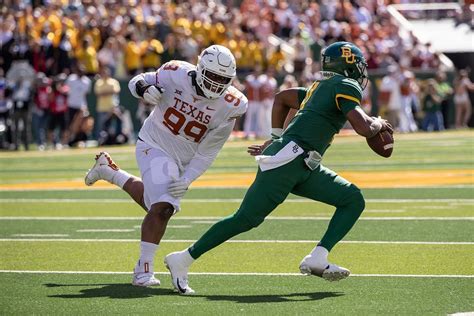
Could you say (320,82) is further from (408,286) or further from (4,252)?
(4,252)

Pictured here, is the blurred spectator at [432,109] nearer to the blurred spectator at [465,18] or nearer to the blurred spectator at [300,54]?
the blurred spectator at [300,54]

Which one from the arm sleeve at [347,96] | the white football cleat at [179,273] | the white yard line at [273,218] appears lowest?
the white yard line at [273,218]

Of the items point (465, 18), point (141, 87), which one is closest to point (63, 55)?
point (465, 18)

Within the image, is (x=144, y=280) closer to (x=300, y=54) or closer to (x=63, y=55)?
(x=63, y=55)

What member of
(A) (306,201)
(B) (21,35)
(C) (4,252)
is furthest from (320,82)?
(B) (21,35)

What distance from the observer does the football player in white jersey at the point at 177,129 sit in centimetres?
831

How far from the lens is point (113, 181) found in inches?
374

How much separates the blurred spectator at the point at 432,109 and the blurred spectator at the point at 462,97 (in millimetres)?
562

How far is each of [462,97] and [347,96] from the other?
25.1m

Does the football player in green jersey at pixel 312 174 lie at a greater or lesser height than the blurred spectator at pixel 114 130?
greater

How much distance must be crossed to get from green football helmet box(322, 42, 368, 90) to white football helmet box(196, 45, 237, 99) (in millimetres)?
649

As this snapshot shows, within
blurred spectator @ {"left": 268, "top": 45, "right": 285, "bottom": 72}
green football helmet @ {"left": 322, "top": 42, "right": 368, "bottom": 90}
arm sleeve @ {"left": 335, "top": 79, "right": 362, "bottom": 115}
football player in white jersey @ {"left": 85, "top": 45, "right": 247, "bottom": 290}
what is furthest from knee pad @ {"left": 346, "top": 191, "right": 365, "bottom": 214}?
blurred spectator @ {"left": 268, "top": 45, "right": 285, "bottom": 72}

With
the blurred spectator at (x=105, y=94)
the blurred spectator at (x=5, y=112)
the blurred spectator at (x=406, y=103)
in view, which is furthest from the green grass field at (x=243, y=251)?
the blurred spectator at (x=406, y=103)

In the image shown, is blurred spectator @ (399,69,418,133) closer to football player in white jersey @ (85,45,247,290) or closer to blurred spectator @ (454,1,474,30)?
blurred spectator @ (454,1,474,30)
